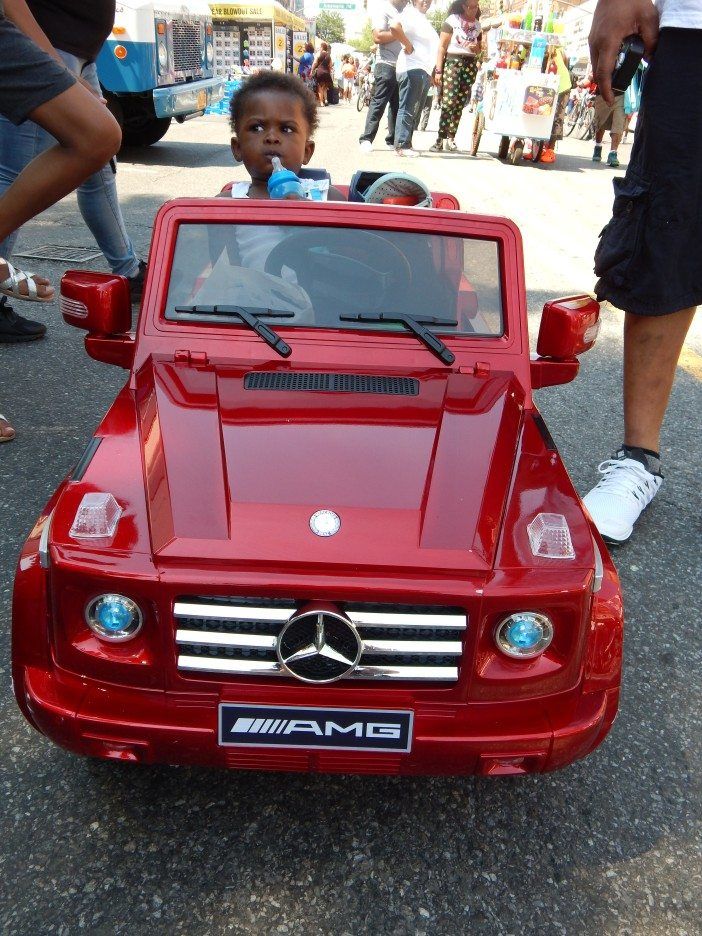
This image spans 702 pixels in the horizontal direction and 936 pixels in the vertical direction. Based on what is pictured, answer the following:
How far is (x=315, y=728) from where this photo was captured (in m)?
1.60

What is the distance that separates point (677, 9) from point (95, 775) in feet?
9.63

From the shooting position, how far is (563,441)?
3900 mm

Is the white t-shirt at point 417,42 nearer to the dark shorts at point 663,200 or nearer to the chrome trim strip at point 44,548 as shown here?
the dark shorts at point 663,200

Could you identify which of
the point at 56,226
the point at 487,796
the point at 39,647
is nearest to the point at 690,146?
the point at 487,796

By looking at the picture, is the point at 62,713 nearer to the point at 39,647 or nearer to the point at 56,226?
the point at 39,647

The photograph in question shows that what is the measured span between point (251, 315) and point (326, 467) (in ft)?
2.36

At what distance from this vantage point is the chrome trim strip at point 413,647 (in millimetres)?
1589

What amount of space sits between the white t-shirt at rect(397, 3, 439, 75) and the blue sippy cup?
374 inches

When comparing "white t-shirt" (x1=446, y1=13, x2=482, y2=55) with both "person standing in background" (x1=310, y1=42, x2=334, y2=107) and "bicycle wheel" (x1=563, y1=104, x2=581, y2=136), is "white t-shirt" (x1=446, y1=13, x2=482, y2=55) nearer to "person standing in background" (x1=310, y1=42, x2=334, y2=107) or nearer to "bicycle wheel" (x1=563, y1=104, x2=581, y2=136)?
"bicycle wheel" (x1=563, y1=104, x2=581, y2=136)

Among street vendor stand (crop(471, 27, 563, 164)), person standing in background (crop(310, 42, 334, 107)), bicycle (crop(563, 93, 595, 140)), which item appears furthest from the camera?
person standing in background (crop(310, 42, 334, 107))

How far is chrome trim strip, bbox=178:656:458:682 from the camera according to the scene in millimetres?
1594

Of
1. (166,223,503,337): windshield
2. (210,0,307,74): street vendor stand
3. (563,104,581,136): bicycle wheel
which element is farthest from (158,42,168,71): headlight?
(210,0,307,74): street vendor stand

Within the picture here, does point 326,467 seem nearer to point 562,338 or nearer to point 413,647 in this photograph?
point 413,647

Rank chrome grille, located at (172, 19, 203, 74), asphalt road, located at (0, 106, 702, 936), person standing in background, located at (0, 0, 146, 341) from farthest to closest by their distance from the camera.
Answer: chrome grille, located at (172, 19, 203, 74), person standing in background, located at (0, 0, 146, 341), asphalt road, located at (0, 106, 702, 936)
